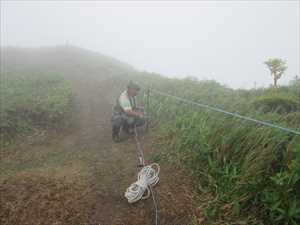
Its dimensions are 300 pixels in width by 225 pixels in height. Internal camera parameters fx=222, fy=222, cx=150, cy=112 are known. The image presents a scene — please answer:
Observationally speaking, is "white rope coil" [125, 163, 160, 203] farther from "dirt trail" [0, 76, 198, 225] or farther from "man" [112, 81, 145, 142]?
"man" [112, 81, 145, 142]

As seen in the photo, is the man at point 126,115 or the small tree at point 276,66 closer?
the man at point 126,115

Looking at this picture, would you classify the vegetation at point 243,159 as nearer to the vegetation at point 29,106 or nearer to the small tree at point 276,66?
the small tree at point 276,66

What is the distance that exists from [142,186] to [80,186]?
1.23m

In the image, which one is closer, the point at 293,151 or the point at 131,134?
the point at 293,151

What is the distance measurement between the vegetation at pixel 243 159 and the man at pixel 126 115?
1016mm

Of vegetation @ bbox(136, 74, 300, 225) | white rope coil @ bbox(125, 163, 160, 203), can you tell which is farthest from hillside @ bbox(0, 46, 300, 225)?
white rope coil @ bbox(125, 163, 160, 203)

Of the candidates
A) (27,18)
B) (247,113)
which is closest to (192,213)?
(247,113)

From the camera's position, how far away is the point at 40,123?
773cm

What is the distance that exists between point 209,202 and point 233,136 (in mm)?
1371

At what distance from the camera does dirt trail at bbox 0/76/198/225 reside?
11.4ft

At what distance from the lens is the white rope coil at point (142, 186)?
3.84 m

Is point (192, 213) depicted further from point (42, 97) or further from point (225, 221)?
point (42, 97)

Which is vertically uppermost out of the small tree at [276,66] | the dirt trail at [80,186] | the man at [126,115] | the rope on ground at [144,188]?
the small tree at [276,66]

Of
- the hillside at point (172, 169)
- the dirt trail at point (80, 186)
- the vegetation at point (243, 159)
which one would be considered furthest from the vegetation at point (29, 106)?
the vegetation at point (243, 159)
